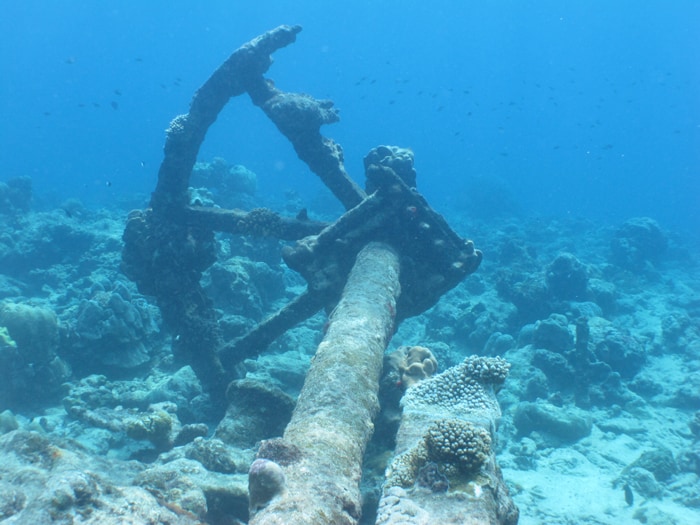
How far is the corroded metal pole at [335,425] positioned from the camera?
338 centimetres

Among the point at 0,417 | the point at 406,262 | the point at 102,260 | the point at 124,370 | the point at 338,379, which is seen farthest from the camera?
the point at 102,260

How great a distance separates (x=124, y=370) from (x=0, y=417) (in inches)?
112

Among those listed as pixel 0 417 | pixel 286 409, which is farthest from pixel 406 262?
pixel 0 417

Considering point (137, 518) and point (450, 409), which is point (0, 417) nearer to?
point (137, 518)

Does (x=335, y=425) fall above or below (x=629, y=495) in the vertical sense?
below

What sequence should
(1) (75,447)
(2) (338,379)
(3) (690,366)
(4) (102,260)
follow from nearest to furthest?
1. (2) (338,379)
2. (1) (75,447)
3. (3) (690,366)
4. (4) (102,260)

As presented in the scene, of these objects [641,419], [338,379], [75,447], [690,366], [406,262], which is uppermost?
[690,366]

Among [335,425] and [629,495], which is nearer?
[335,425]

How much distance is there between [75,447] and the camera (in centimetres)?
599

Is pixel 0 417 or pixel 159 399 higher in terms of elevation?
pixel 159 399

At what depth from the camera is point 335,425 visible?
4.43 m

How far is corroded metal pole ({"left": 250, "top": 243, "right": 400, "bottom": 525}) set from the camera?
3379mm

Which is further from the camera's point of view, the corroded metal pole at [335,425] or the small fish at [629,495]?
the small fish at [629,495]

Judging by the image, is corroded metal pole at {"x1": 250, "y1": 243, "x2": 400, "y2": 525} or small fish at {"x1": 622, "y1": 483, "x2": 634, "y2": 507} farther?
small fish at {"x1": 622, "y1": 483, "x2": 634, "y2": 507}
